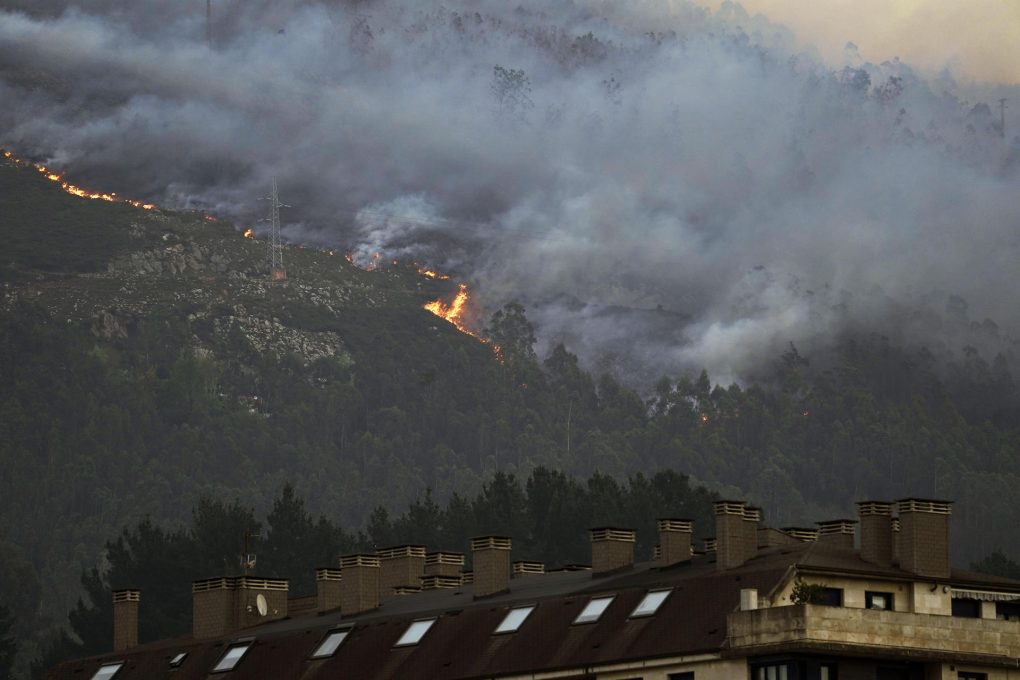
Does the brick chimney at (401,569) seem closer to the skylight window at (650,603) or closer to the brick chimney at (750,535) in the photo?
the brick chimney at (750,535)

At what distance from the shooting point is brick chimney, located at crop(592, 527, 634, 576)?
9362 centimetres

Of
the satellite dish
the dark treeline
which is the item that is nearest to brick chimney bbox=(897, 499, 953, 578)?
the satellite dish

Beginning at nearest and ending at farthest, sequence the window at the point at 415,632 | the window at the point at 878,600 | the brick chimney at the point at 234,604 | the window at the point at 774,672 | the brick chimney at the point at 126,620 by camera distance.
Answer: the window at the point at 774,672
the window at the point at 878,600
the window at the point at 415,632
the brick chimney at the point at 234,604
the brick chimney at the point at 126,620

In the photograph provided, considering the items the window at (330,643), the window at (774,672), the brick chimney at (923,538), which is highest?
the brick chimney at (923,538)

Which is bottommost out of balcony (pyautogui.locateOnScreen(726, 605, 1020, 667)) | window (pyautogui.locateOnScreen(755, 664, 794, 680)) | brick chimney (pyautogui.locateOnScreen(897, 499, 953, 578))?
window (pyautogui.locateOnScreen(755, 664, 794, 680))

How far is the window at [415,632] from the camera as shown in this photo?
297ft

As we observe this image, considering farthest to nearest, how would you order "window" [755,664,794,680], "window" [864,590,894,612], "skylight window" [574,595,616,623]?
1. "skylight window" [574,595,616,623]
2. "window" [864,590,894,612]
3. "window" [755,664,794,680]

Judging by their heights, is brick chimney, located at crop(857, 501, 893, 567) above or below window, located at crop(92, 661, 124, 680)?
above

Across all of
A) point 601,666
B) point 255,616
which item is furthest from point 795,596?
point 255,616

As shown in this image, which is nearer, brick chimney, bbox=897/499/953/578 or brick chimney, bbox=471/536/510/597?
brick chimney, bbox=897/499/953/578

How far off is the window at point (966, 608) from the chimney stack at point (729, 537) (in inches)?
272

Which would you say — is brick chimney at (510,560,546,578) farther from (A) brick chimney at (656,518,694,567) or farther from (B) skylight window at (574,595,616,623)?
(B) skylight window at (574,595,616,623)

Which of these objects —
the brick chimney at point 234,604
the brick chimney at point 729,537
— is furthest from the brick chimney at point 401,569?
the brick chimney at point 729,537

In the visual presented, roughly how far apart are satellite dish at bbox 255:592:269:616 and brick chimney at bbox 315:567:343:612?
2323 mm
